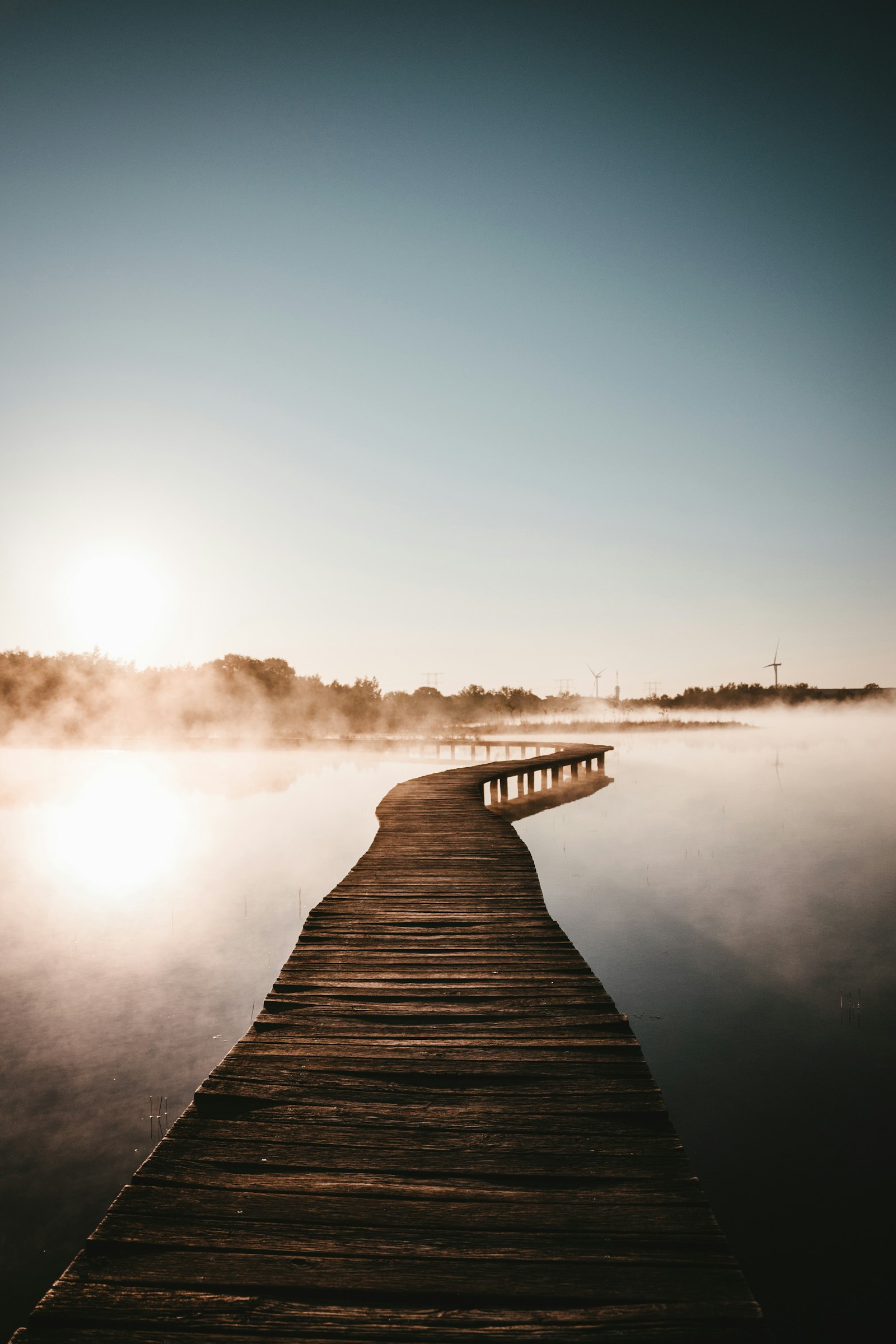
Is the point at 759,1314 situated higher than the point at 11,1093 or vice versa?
the point at 759,1314

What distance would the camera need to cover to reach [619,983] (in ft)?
27.1

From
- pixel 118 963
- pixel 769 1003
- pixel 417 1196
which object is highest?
pixel 417 1196

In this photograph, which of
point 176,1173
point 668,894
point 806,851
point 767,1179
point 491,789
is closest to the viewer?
point 176,1173

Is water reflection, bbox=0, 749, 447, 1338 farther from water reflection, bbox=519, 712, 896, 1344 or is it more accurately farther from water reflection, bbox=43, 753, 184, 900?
water reflection, bbox=519, 712, 896, 1344

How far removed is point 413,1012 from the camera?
14.8ft

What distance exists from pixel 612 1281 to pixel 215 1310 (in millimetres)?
1327

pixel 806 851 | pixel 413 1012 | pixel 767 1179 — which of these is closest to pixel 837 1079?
pixel 767 1179

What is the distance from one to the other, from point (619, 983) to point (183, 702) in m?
63.0

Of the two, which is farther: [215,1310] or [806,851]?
[806,851]

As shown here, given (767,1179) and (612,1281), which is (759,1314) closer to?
(612,1281)

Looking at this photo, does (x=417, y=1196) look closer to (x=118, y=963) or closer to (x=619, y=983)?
(x=619, y=983)

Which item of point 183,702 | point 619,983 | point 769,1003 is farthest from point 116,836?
point 183,702

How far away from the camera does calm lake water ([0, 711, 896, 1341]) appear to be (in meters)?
4.62

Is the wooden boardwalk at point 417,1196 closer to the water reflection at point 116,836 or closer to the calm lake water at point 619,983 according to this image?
the calm lake water at point 619,983
